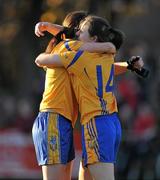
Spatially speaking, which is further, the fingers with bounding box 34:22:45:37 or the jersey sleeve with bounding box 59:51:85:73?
the fingers with bounding box 34:22:45:37

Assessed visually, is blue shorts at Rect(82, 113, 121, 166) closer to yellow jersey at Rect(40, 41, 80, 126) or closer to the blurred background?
yellow jersey at Rect(40, 41, 80, 126)

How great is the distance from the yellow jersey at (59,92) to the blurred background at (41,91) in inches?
207

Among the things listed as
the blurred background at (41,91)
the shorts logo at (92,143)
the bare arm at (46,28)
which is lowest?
the blurred background at (41,91)

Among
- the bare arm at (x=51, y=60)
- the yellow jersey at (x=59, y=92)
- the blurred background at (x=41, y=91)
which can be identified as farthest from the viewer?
the blurred background at (x=41, y=91)

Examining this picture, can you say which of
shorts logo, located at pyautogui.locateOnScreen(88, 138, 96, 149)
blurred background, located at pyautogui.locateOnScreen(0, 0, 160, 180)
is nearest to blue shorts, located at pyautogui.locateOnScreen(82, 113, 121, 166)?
shorts logo, located at pyautogui.locateOnScreen(88, 138, 96, 149)

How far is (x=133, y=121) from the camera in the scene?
14828mm

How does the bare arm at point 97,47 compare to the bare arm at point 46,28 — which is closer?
the bare arm at point 97,47

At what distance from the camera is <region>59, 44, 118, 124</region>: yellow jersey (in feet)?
25.2

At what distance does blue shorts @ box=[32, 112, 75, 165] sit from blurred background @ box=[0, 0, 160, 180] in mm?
5225

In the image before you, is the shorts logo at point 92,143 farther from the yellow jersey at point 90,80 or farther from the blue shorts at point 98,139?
the yellow jersey at point 90,80

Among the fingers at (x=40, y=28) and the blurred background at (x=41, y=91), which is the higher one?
the fingers at (x=40, y=28)

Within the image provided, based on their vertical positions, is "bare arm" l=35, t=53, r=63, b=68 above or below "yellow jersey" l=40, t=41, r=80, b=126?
above

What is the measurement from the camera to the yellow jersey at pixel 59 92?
776cm

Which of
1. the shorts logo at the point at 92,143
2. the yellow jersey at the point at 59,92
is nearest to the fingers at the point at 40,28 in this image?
the yellow jersey at the point at 59,92
